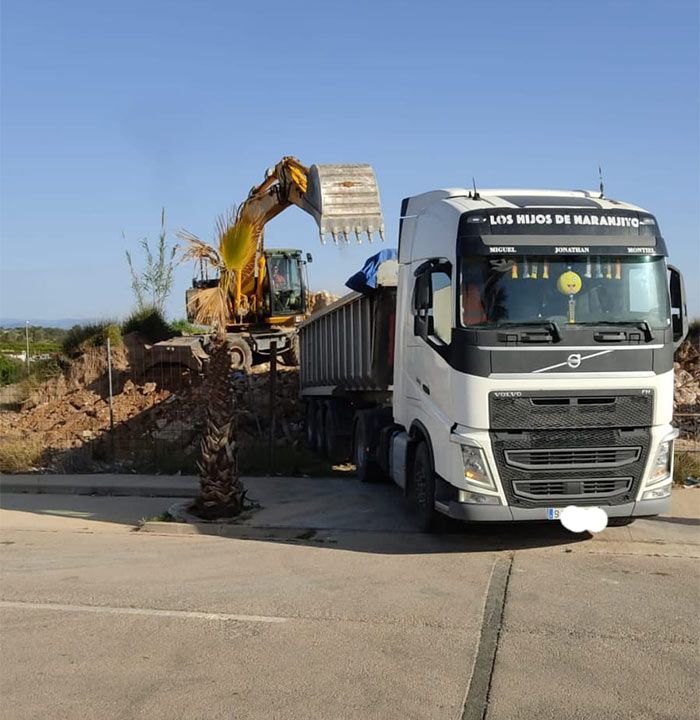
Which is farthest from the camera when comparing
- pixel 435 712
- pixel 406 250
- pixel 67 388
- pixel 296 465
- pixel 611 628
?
pixel 67 388

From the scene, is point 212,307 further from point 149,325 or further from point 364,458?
point 149,325

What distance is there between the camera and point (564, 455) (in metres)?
8.66

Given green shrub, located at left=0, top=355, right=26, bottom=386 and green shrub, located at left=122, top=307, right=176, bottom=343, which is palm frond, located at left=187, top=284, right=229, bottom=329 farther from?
green shrub, located at left=0, top=355, right=26, bottom=386

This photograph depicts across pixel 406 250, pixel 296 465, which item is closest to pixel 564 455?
pixel 406 250

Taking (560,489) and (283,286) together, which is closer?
(560,489)

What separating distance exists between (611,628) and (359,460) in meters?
7.56

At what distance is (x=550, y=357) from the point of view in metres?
8.56

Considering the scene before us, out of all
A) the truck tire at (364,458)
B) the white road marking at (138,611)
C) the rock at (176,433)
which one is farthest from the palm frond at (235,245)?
the rock at (176,433)

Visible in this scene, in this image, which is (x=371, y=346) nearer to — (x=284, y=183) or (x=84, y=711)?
(x=284, y=183)

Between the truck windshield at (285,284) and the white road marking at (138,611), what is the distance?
1806 centimetres

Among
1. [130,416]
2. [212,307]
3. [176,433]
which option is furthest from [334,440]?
[130,416]

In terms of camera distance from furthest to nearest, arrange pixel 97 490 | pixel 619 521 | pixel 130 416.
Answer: pixel 130 416 → pixel 97 490 → pixel 619 521

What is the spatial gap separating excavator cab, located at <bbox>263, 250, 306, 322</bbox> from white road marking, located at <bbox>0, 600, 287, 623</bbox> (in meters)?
18.0

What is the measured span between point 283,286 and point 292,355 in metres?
2.09
